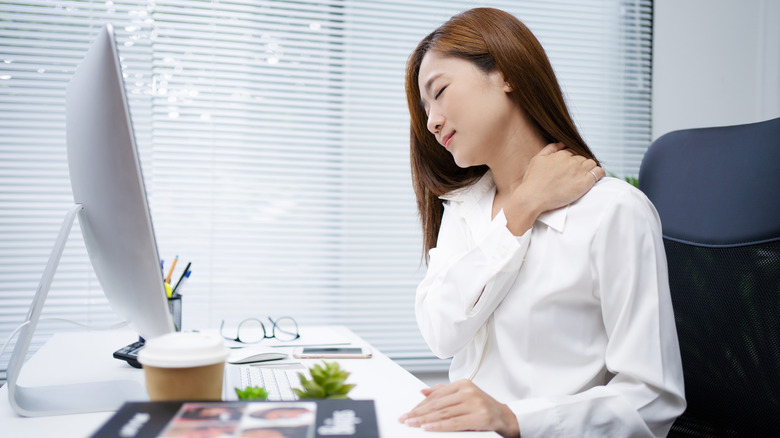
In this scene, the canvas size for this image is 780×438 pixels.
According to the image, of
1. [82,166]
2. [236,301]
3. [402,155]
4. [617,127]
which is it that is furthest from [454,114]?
[617,127]

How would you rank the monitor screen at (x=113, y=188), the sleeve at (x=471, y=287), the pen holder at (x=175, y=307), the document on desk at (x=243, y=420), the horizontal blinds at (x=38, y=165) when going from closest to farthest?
the document on desk at (x=243, y=420)
the monitor screen at (x=113, y=188)
the sleeve at (x=471, y=287)
the pen holder at (x=175, y=307)
the horizontal blinds at (x=38, y=165)

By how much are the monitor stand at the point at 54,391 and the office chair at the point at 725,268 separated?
1.00 metres

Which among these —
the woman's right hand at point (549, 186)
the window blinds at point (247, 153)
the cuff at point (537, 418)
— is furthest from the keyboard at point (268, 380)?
the window blinds at point (247, 153)

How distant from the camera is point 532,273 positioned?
3.34ft

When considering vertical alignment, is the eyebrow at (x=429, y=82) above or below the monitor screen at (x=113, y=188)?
above

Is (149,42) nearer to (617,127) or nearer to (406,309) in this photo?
(406,309)

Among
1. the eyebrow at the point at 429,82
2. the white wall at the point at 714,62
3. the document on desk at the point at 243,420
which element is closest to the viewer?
the document on desk at the point at 243,420

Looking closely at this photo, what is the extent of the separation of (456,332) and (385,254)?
119cm

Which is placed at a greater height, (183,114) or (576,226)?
(183,114)

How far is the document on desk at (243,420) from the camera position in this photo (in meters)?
0.53

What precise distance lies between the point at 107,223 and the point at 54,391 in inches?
12.2

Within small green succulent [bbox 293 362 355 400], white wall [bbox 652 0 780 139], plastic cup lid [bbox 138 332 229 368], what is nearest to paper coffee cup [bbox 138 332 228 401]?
plastic cup lid [bbox 138 332 229 368]

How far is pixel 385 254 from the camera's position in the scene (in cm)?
223

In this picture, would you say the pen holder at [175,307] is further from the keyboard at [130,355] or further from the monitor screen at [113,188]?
the monitor screen at [113,188]
